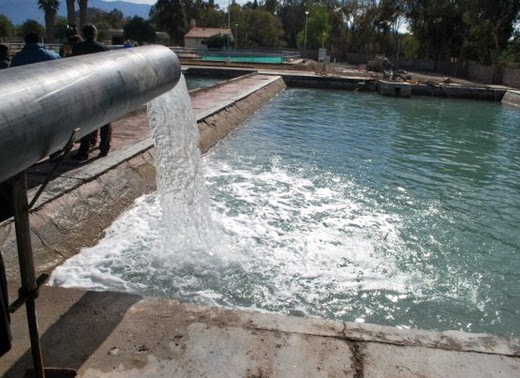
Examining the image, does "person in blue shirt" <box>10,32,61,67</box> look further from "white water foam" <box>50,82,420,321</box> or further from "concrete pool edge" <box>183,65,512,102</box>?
"concrete pool edge" <box>183,65,512,102</box>

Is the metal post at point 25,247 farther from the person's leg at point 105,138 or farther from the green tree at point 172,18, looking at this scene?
the green tree at point 172,18

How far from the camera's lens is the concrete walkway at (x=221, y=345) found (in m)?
3.12

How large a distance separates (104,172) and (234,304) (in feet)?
10.6

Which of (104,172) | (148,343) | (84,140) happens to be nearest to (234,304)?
(148,343)

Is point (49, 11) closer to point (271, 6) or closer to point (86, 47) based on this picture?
point (271, 6)

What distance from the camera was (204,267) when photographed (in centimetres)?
537

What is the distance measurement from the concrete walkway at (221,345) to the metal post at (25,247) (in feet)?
2.23

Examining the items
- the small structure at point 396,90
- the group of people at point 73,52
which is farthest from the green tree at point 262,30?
the group of people at point 73,52

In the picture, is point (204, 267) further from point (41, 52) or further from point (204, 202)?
point (41, 52)

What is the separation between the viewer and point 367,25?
189 ft

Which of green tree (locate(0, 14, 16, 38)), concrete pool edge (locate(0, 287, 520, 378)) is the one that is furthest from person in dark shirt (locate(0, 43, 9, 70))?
green tree (locate(0, 14, 16, 38))

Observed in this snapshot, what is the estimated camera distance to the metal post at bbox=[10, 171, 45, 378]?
7.43 ft

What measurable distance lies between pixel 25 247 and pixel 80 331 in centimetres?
132

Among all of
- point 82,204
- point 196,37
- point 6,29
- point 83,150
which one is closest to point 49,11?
point 6,29
